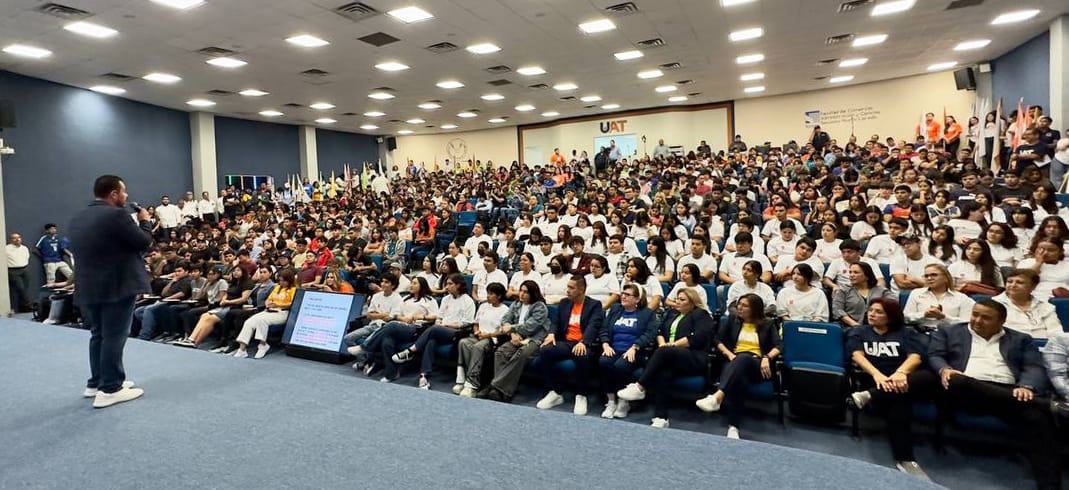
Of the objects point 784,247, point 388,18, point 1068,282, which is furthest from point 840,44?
point 388,18

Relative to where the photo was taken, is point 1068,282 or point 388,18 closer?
point 1068,282

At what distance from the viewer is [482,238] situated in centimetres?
905

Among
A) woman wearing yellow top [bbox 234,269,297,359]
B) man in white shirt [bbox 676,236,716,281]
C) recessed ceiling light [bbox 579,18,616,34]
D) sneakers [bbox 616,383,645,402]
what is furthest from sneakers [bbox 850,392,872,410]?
recessed ceiling light [bbox 579,18,616,34]

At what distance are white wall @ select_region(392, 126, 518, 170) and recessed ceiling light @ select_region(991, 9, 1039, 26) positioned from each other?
1640 cm

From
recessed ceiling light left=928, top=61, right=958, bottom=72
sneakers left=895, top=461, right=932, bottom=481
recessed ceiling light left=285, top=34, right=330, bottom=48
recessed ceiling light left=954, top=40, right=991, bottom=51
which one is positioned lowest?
sneakers left=895, top=461, right=932, bottom=481

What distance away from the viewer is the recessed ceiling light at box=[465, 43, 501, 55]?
10133mm

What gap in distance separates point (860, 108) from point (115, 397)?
764 inches

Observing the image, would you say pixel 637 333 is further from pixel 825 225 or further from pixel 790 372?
pixel 825 225

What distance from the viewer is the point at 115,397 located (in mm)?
2941

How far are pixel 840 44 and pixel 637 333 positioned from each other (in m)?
10.0

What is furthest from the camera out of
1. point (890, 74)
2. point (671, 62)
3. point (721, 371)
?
point (890, 74)

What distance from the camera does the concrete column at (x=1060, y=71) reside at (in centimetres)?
968

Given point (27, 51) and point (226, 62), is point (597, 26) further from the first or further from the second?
point (27, 51)

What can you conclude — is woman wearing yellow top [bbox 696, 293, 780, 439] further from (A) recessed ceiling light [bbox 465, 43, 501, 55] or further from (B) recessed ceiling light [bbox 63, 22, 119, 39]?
(B) recessed ceiling light [bbox 63, 22, 119, 39]
